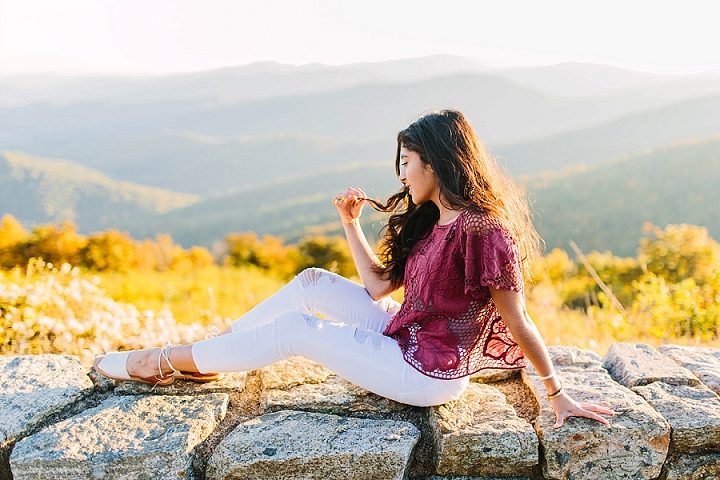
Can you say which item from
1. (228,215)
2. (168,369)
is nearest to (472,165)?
(168,369)

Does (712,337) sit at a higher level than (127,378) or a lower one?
lower

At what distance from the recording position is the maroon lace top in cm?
173

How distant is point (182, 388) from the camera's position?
6.97ft

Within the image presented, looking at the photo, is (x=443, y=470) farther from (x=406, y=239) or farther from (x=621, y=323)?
(x=621, y=323)

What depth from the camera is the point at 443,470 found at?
179 centimetres

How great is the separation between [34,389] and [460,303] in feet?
5.29

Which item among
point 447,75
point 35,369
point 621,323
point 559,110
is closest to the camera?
point 35,369

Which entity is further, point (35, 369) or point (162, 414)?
point (35, 369)

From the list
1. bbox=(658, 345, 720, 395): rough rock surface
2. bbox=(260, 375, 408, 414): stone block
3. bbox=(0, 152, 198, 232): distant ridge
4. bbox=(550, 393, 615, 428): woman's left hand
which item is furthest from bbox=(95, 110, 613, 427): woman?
bbox=(0, 152, 198, 232): distant ridge

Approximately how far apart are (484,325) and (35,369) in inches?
69.6

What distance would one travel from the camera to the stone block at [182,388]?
2.10 meters

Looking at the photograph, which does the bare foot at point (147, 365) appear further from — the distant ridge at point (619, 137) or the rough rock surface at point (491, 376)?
the distant ridge at point (619, 137)

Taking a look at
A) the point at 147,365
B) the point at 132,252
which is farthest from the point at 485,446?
the point at 132,252

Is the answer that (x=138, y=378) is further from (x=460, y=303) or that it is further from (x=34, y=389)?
(x=460, y=303)
